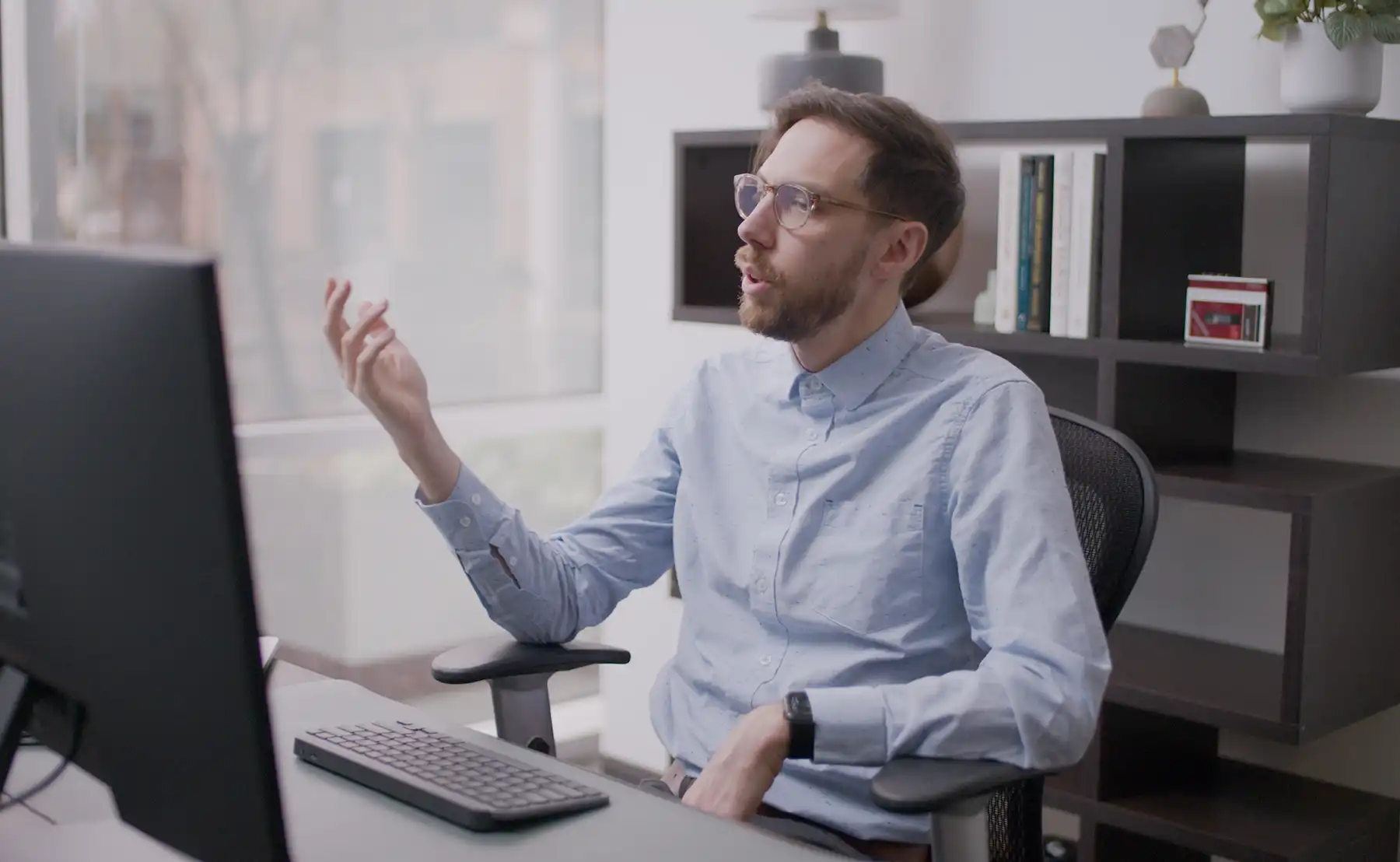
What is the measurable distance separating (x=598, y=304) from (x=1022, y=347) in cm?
169

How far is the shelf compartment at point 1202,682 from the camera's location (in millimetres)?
2344

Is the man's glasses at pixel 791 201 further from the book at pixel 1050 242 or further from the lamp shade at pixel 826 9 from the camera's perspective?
the lamp shade at pixel 826 9

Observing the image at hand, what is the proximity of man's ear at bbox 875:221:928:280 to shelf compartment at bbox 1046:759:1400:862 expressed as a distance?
110 centimetres

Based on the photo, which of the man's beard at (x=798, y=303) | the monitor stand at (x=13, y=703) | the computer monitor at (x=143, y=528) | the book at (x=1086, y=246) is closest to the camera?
the computer monitor at (x=143, y=528)

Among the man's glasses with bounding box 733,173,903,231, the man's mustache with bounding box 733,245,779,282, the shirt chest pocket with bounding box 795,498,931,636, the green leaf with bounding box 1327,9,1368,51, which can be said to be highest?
A: the green leaf with bounding box 1327,9,1368,51

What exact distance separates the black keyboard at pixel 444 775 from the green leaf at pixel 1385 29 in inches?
68.0

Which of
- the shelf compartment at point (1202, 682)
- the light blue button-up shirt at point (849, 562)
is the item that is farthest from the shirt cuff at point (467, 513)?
the shelf compartment at point (1202, 682)

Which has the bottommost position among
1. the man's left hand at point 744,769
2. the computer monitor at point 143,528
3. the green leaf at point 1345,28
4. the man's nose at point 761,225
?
the man's left hand at point 744,769

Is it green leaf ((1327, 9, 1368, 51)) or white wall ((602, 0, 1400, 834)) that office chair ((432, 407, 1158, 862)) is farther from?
white wall ((602, 0, 1400, 834))

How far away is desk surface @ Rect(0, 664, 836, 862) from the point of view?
117 centimetres

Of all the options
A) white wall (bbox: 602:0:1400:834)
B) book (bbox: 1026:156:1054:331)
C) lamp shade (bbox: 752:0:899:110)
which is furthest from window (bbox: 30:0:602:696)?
book (bbox: 1026:156:1054:331)

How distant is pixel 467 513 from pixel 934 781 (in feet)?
2.05

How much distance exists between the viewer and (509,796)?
1.25 meters

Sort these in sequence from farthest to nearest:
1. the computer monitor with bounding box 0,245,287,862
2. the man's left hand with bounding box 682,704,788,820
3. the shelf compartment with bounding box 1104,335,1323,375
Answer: the shelf compartment with bounding box 1104,335,1323,375 < the man's left hand with bounding box 682,704,788,820 < the computer monitor with bounding box 0,245,287,862
